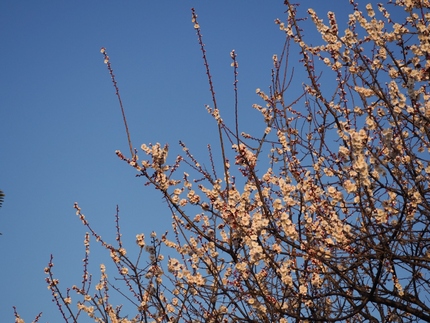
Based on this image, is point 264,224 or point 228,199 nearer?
point 264,224

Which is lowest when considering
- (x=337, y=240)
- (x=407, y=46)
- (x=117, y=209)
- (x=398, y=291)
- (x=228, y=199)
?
(x=398, y=291)

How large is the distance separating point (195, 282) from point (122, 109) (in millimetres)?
1731

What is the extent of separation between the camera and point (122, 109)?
427 centimetres

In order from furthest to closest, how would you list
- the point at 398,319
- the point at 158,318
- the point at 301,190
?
1. the point at 158,318
2. the point at 398,319
3. the point at 301,190

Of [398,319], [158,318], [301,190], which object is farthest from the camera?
[158,318]

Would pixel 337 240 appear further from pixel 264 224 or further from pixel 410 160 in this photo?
pixel 410 160

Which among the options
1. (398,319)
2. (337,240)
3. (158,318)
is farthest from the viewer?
(158,318)

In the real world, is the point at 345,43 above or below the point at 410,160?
above

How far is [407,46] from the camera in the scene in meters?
4.50

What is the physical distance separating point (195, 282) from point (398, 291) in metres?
1.78

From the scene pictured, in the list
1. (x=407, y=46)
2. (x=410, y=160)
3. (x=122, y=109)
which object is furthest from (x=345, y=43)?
(x=122, y=109)

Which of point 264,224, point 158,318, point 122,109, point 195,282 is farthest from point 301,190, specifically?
point 158,318

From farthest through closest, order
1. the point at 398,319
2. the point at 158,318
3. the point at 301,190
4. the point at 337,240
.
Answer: the point at 158,318 → the point at 398,319 → the point at 301,190 → the point at 337,240

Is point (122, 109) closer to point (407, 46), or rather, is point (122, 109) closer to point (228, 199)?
point (228, 199)
